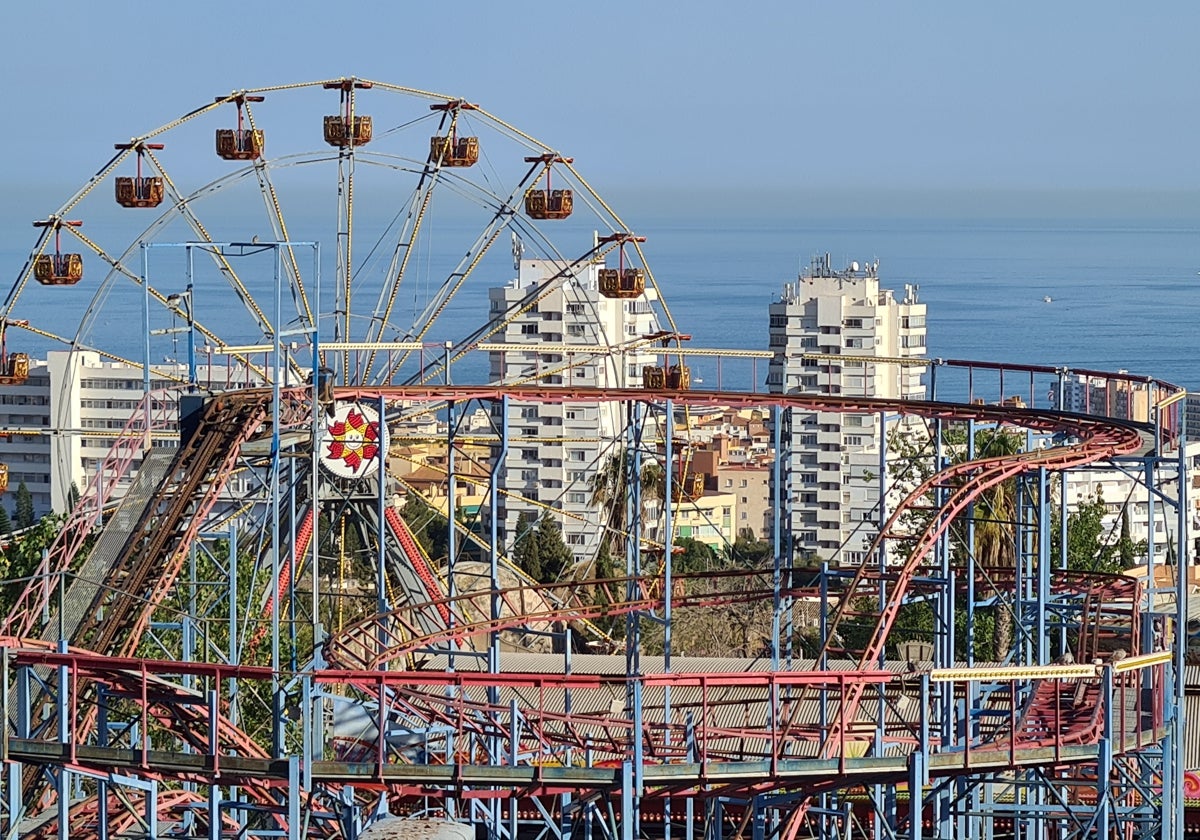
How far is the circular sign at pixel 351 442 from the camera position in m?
38.5

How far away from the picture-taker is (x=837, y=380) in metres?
119

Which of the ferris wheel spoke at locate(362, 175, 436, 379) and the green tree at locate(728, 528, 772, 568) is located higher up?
the ferris wheel spoke at locate(362, 175, 436, 379)

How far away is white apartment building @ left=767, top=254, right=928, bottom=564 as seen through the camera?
356ft

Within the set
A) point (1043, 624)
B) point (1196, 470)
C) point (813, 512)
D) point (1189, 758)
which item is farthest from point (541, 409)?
point (1043, 624)

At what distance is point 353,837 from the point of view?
83.3 ft

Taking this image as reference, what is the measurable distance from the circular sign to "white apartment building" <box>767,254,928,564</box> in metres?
58.5

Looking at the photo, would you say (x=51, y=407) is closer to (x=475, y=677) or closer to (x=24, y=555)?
(x=24, y=555)

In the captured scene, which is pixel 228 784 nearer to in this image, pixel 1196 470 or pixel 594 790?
pixel 594 790

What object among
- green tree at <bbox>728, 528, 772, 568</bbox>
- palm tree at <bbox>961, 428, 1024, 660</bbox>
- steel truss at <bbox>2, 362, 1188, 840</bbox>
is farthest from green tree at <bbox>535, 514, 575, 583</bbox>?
steel truss at <bbox>2, 362, 1188, 840</bbox>

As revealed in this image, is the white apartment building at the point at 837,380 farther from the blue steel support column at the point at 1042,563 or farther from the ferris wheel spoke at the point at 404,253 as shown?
the blue steel support column at the point at 1042,563

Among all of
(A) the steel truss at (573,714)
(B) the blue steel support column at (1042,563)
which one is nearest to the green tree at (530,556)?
(A) the steel truss at (573,714)

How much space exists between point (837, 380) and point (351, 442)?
81.4 m

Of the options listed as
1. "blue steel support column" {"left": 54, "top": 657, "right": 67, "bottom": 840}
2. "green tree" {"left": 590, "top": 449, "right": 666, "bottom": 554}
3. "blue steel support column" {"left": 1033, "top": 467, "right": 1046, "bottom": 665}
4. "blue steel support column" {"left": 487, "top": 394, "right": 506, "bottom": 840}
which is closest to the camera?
"blue steel support column" {"left": 54, "top": 657, "right": 67, "bottom": 840}

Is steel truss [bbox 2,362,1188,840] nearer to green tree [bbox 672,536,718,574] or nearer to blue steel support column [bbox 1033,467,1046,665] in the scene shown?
blue steel support column [bbox 1033,467,1046,665]
